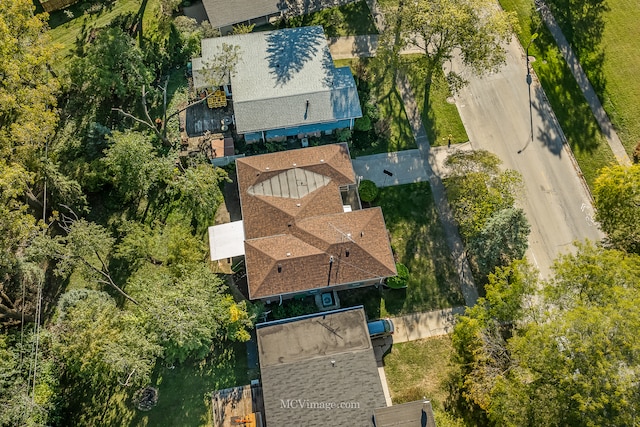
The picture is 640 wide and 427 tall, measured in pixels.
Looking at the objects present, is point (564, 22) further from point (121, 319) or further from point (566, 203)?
point (121, 319)

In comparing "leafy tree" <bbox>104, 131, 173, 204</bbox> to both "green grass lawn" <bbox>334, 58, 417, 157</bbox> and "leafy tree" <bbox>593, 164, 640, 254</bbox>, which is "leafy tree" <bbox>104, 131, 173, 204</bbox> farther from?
"leafy tree" <bbox>593, 164, 640, 254</bbox>

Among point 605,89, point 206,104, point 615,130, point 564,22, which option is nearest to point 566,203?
point 615,130

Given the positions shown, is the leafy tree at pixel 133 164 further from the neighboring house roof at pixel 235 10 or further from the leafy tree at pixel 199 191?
the neighboring house roof at pixel 235 10

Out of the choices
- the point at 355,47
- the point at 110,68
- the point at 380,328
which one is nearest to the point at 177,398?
the point at 380,328

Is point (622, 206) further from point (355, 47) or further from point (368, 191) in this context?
point (355, 47)

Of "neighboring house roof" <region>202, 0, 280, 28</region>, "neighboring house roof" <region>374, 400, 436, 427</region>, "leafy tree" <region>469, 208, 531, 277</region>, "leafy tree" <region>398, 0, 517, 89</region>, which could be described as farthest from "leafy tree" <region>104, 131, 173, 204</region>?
"leafy tree" <region>469, 208, 531, 277</region>
